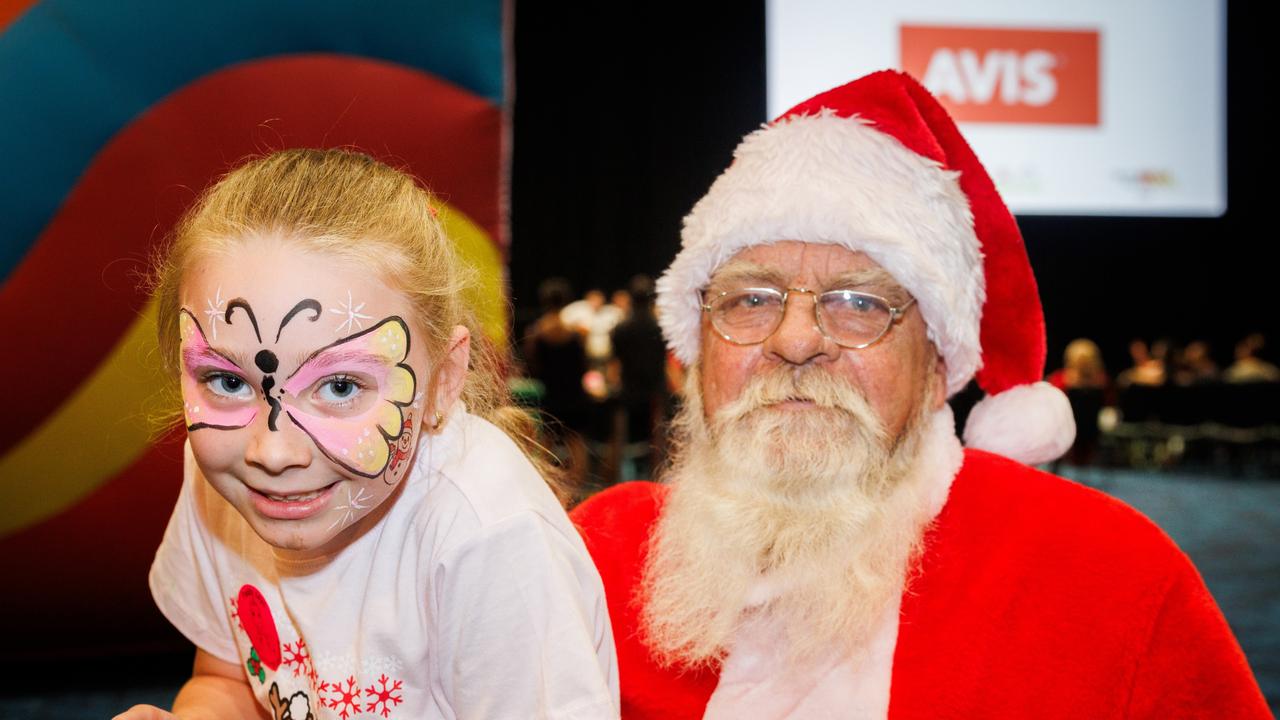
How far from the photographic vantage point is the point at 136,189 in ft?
7.83

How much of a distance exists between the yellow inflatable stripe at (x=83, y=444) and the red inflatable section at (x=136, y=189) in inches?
1.3

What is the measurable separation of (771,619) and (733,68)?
31.4 ft

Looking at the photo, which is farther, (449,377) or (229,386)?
(449,377)

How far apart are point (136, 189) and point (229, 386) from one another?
1.70 metres

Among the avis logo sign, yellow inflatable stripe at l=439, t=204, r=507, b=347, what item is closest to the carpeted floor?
yellow inflatable stripe at l=439, t=204, r=507, b=347

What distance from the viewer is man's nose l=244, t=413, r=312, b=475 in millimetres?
929

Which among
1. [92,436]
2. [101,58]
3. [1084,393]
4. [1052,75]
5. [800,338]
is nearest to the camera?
[800,338]

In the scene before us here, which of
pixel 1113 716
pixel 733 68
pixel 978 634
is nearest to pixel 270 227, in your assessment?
pixel 978 634

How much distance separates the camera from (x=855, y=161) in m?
1.51

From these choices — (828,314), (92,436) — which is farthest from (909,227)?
(92,436)

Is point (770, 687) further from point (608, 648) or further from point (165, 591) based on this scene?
point (165, 591)

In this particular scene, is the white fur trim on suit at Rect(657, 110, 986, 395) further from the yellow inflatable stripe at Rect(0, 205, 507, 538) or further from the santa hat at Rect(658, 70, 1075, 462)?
the yellow inflatable stripe at Rect(0, 205, 507, 538)

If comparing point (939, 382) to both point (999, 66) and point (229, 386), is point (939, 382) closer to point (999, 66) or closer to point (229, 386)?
point (229, 386)

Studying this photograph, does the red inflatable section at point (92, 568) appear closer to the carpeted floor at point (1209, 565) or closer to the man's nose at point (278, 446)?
the carpeted floor at point (1209, 565)
